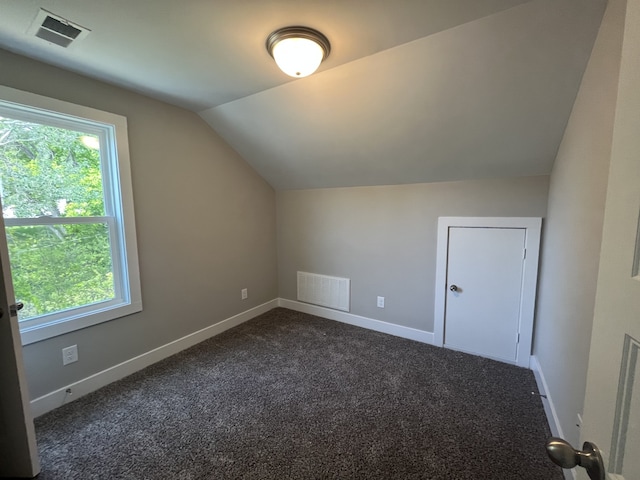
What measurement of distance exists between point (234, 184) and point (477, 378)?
9.98 feet

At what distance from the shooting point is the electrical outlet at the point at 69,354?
77.9 inches

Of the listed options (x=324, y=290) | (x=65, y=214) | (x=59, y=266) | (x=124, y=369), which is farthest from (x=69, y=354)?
(x=324, y=290)

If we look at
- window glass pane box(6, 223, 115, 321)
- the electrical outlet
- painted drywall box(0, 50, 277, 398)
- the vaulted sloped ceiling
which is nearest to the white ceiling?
the vaulted sloped ceiling

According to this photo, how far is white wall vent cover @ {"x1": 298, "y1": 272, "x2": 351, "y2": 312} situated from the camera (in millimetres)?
3391

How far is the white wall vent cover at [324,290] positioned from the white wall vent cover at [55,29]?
293cm

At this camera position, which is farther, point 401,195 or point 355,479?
point 401,195

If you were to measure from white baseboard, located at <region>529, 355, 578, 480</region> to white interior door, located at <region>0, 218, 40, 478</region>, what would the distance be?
269 cm

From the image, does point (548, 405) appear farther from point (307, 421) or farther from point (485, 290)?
point (307, 421)

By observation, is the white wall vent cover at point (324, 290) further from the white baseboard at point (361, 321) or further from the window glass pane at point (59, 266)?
the window glass pane at point (59, 266)

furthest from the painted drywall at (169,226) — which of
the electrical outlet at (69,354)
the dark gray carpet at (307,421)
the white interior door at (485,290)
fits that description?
the white interior door at (485,290)

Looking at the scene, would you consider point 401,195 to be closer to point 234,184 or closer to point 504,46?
point 504,46

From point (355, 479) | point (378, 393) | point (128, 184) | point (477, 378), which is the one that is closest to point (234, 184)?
point (128, 184)

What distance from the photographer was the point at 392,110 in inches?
82.6

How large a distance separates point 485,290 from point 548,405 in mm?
965
